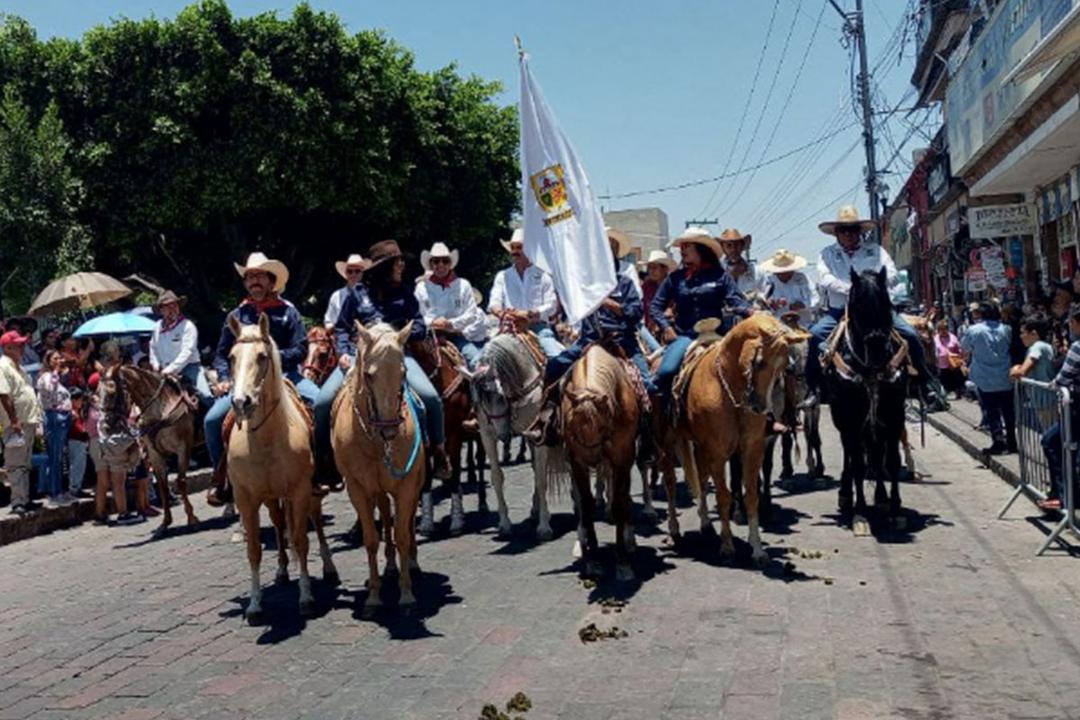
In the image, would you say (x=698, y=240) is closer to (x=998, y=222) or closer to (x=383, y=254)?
(x=383, y=254)

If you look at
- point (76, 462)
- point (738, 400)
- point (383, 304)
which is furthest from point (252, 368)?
point (76, 462)

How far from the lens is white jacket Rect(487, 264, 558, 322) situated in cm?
1159

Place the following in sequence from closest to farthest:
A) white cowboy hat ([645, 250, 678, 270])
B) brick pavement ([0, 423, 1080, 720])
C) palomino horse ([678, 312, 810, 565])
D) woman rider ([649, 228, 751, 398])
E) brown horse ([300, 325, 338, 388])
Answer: brick pavement ([0, 423, 1080, 720]), palomino horse ([678, 312, 810, 565]), woman rider ([649, 228, 751, 398]), brown horse ([300, 325, 338, 388]), white cowboy hat ([645, 250, 678, 270])

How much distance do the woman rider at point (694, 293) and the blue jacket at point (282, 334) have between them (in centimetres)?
328

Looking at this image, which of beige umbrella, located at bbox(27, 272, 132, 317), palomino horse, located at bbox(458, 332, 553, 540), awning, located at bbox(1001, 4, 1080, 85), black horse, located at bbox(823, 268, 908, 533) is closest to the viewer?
black horse, located at bbox(823, 268, 908, 533)

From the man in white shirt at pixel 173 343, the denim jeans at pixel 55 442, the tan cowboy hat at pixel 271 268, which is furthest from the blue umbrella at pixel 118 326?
the tan cowboy hat at pixel 271 268

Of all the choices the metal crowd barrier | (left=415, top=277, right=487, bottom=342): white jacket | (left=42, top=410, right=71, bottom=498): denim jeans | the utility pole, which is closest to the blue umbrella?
(left=42, top=410, right=71, bottom=498): denim jeans

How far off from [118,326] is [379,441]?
1106 centimetres

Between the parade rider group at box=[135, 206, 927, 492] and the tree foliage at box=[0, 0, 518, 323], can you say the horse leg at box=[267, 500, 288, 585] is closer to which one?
the parade rider group at box=[135, 206, 927, 492]

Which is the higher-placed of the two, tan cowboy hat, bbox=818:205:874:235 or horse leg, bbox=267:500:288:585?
tan cowboy hat, bbox=818:205:874:235

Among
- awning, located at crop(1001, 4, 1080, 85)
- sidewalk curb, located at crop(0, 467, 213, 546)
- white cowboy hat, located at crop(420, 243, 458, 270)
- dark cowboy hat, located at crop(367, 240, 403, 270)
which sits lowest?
sidewalk curb, located at crop(0, 467, 213, 546)

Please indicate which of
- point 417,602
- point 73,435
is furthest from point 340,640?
point 73,435

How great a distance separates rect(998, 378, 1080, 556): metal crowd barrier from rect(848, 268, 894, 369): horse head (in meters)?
1.50

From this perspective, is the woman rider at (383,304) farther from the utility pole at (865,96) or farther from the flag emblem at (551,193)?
the utility pole at (865,96)
